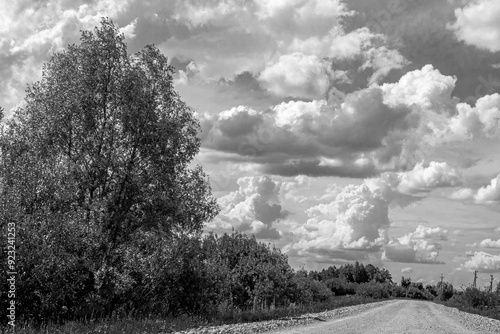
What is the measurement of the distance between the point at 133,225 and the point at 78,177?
4.36 metres

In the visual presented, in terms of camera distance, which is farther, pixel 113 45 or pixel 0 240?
pixel 113 45

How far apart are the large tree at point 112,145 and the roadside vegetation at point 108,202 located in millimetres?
71

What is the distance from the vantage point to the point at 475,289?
75000mm

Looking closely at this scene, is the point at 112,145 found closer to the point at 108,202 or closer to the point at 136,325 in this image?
the point at 108,202

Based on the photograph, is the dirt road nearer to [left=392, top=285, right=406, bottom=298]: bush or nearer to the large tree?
the large tree

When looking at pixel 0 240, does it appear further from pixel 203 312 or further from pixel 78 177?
pixel 203 312

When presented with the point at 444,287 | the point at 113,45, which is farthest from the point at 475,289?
the point at 444,287

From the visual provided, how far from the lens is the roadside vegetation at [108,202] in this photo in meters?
20.9

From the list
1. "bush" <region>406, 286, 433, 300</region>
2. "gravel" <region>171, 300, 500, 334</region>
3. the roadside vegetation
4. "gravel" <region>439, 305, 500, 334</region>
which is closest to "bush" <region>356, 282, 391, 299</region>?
"bush" <region>406, 286, 433, 300</region>

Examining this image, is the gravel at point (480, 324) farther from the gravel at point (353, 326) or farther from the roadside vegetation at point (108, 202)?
the roadside vegetation at point (108, 202)

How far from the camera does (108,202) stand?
2908cm

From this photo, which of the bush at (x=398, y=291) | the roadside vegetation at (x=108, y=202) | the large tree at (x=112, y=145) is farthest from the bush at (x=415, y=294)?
the large tree at (x=112, y=145)

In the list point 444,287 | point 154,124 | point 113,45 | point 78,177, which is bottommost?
point 444,287

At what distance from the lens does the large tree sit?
2822 centimetres
